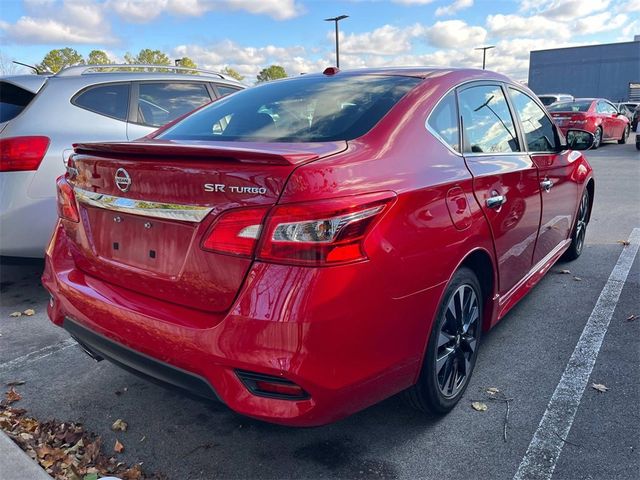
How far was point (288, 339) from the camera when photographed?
179 centimetres

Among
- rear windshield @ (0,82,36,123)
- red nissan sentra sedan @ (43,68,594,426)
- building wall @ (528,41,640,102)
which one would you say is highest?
building wall @ (528,41,640,102)

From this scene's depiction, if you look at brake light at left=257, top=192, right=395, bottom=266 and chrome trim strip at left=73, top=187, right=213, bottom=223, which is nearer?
brake light at left=257, top=192, right=395, bottom=266

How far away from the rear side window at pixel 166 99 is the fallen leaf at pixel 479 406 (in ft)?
11.7

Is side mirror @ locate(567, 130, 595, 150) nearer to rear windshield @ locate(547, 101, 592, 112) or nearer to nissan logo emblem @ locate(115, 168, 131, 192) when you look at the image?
nissan logo emblem @ locate(115, 168, 131, 192)

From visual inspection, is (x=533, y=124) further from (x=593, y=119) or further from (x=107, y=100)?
→ (x=593, y=119)

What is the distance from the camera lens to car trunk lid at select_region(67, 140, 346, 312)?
1.87 metres

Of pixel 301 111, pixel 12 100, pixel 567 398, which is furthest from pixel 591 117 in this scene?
pixel 12 100

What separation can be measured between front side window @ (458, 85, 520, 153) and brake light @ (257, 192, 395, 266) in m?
1.16

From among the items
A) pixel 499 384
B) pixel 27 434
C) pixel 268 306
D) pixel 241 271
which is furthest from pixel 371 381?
pixel 27 434

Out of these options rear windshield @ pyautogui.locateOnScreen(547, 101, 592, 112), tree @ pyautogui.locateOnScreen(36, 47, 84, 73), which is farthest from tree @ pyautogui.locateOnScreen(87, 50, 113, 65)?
rear windshield @ pyautogui.locateOnScreen(547, 101, 592, 112)

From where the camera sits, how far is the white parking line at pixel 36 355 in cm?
318

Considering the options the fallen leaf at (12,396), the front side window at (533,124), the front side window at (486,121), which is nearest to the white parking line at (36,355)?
the fallen leaf at (12,396)

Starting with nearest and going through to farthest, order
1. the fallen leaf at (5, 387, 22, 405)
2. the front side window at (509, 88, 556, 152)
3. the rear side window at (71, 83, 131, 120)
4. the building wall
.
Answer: the fallen leaf at (5, 387, 22, 405) < the front side window at (509, 88, 556, 152) < the rear side window at (71, 83, 131, 120) < the building wall

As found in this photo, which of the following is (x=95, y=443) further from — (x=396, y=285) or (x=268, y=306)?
(x=396, y=285)
